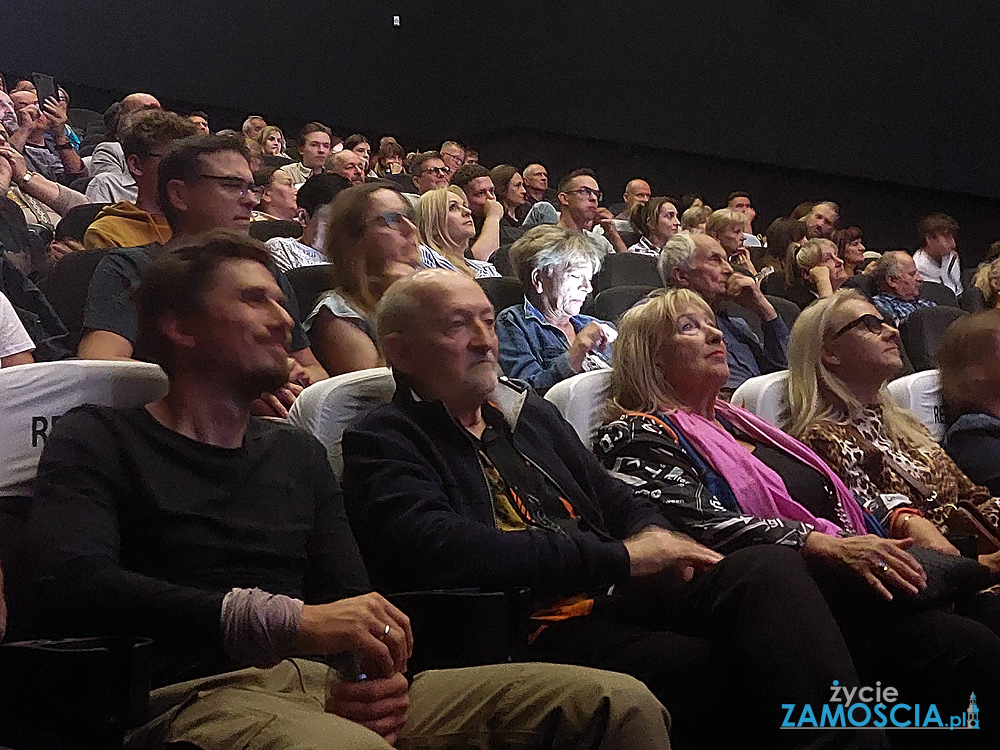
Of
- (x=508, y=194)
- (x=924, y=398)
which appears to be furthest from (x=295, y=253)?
(x=508, y=194)

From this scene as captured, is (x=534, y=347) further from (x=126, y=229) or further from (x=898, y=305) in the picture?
(x=898, y=305)

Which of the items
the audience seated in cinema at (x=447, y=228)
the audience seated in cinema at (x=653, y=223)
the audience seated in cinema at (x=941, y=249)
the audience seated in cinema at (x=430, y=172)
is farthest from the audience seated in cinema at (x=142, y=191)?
the audience seated in cinema at (x=941, y=249)

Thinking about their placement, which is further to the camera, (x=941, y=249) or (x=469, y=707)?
(x=941, y=249)

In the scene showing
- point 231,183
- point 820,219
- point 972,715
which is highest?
point 231,183

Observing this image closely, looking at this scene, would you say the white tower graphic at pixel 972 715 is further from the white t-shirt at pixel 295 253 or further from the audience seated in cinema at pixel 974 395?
the white t-shirt at pixel 295 253

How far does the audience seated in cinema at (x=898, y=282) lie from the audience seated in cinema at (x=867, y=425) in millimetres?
639

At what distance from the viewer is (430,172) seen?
119 inches

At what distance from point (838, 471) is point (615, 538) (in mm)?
524

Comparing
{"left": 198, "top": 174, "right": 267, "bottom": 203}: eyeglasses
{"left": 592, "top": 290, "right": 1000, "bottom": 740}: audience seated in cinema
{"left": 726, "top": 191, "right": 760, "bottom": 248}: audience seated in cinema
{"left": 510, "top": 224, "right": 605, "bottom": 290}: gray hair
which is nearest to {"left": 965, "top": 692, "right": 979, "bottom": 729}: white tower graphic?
{"left": 592, "top": 290, "right": 1000, "bottom": 740}: audience seated in cinema

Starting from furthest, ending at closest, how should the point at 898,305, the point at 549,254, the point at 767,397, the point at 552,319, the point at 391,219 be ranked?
the point at 898,305, the point at 549,254, the point at 552,319, the point at 767,397, the point at 391,219

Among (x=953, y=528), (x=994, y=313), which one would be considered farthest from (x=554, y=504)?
(x=994, y=313)

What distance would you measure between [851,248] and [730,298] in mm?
852

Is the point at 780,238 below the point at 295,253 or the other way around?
below

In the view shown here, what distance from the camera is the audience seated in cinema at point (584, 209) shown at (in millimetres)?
2877
